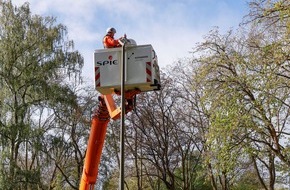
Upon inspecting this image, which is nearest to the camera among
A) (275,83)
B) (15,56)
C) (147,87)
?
(147,87)

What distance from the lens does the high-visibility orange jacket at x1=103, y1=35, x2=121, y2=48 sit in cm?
935

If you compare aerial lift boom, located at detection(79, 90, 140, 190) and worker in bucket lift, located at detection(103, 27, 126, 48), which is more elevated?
worker in bucket lift, located at detection(103, 27, 126, 48)

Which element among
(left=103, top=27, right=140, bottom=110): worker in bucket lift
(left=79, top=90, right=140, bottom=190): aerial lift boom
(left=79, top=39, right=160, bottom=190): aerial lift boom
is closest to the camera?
(left=79, top=39, right=160, bottom=190): aerial lift boom

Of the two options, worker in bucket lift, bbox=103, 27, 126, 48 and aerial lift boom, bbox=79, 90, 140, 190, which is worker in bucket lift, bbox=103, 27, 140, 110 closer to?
worker in bucket lift, bbox=103, 27, 126, 48

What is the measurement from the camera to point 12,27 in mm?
26031

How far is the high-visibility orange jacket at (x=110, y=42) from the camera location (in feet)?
30.7

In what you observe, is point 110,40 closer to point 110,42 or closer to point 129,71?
point 110,42

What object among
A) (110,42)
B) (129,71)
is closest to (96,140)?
(110,42)

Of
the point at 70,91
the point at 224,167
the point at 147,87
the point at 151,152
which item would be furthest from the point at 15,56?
the point at 147,87

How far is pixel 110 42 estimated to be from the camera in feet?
31.0

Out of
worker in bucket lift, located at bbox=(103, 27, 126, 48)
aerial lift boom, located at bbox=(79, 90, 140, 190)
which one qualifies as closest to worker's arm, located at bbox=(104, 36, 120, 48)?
worker in bucket lift, located at bbox=(103, 27, 126, 48)

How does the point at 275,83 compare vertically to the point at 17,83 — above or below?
below

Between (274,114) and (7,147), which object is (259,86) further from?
(7,147)

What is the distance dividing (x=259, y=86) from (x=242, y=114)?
1.27 m
